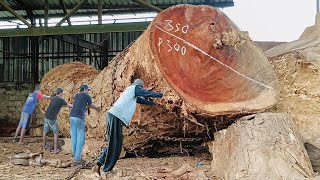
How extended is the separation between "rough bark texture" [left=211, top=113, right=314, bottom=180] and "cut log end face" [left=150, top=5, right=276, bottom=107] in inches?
16.2

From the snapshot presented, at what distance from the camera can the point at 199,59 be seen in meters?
4.93

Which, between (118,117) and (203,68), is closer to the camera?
(203,68)

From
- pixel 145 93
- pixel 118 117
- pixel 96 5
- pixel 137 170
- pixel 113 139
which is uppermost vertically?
pixel 96 5

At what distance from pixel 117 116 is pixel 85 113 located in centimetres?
210

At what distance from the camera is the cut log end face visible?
15.8 feet

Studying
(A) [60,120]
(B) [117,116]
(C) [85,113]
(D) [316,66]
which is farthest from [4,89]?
(D) [316,66]

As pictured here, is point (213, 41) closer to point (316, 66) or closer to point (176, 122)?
point (176, 122)

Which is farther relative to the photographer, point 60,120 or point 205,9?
point 60,120

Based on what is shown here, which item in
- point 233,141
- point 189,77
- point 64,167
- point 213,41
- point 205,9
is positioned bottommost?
point 64,167

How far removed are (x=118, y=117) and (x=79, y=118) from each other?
169cm

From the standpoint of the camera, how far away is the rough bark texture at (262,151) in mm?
4156

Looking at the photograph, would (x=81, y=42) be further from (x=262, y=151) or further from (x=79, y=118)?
(x=262, y=151)

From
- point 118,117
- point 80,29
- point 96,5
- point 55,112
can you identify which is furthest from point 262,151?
point 96,5

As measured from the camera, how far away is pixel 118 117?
17.0 feet
